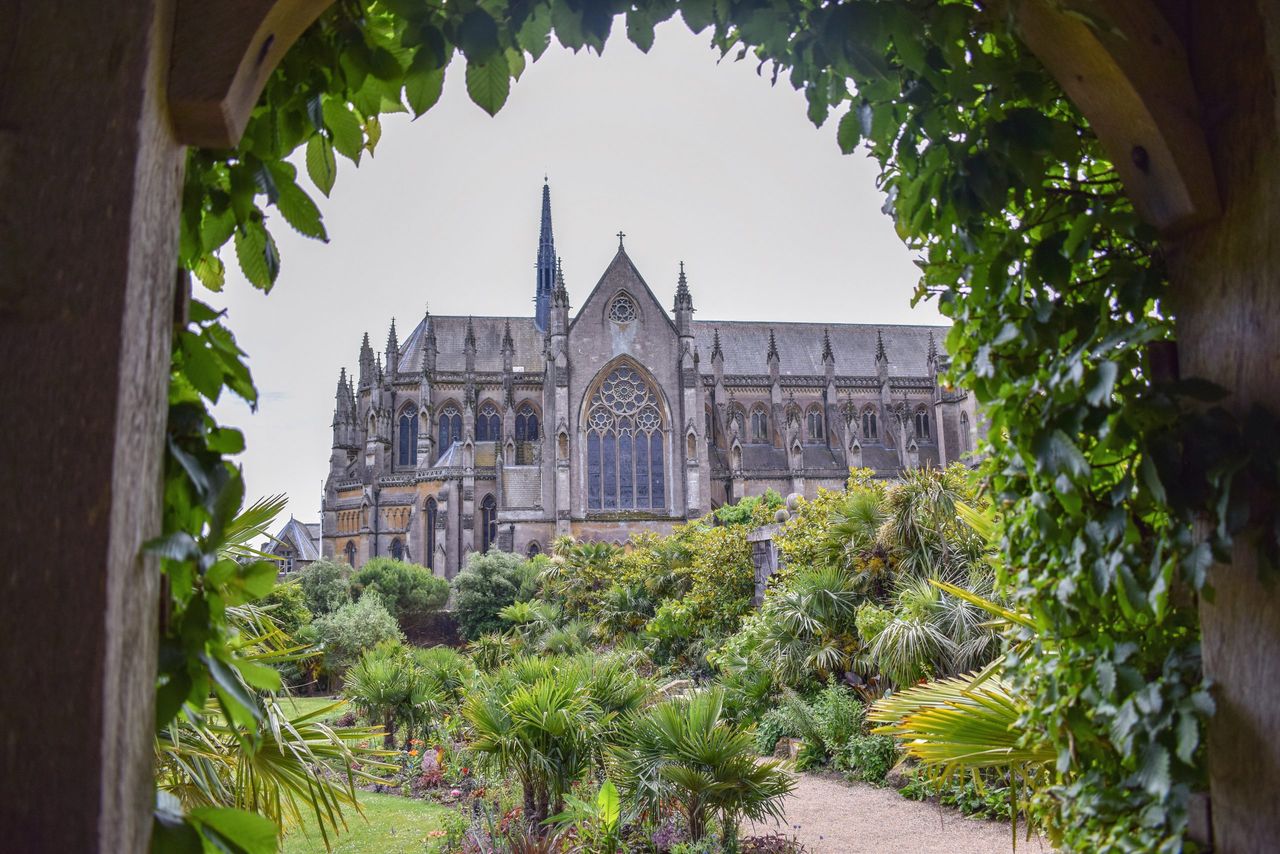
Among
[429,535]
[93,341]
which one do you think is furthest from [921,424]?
[93,341]

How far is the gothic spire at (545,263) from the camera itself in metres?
54.3

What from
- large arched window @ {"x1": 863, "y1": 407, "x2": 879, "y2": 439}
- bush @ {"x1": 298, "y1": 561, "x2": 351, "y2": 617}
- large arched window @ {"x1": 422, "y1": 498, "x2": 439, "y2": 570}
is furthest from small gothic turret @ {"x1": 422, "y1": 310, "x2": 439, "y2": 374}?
large arched window @ {"x1": 863, "y1": 407, "x2": 879, "y2": 439}

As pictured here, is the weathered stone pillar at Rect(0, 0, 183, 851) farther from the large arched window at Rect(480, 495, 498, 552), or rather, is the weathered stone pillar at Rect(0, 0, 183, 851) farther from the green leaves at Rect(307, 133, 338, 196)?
the large arched window at Rect(480, 495, 498, 552)

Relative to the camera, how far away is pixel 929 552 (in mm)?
12562

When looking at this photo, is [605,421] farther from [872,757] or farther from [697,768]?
[697,768]

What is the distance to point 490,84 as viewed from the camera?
2.23 metres

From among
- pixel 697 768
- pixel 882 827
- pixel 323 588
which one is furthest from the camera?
pixel 323 588

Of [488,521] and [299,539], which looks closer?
[488,521]

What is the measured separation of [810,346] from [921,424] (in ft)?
22.8

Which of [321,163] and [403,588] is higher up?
[321,163]

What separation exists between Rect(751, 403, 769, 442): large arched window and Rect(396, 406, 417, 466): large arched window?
51.9 feet

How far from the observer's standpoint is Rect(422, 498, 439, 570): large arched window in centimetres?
4041

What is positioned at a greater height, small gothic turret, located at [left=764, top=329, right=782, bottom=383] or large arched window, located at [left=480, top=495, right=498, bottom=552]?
small gothic turret, located at [left=764, top=329, right=782, bottom=383]

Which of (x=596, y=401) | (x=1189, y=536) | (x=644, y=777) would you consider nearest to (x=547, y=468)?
(x=596, y=401)
